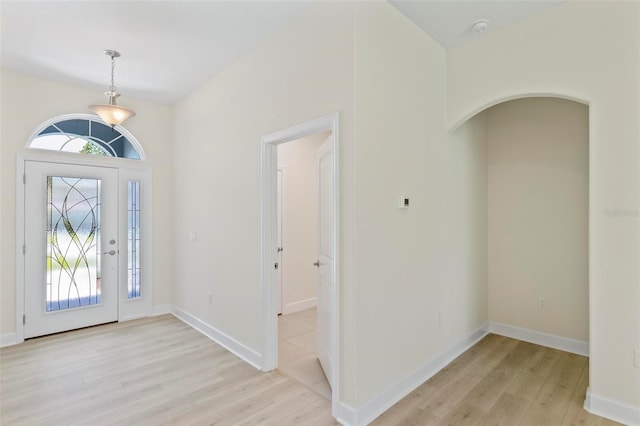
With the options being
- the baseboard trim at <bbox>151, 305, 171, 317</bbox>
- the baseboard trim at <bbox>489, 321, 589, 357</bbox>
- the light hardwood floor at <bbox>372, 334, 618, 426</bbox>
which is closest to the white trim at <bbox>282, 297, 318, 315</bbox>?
the baseboard trim at <bbox>151, 305, 171, 317</bbox>

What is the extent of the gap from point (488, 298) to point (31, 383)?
188 inches

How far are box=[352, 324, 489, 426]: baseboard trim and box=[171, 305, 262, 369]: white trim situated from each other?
1.21 metres

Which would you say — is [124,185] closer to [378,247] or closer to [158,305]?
[158,305]

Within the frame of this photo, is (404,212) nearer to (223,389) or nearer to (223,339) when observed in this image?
(223,389)

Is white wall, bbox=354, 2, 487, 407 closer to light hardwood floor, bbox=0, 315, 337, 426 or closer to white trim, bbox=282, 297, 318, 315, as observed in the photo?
light hardwood floor, bbox=0, 315, 337, 426

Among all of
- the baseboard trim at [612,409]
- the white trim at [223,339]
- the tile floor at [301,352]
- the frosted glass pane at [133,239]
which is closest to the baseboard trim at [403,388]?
the tile floor at [301,352]

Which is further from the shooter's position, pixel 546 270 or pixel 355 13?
pixel 546 270

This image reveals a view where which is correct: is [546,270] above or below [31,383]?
above

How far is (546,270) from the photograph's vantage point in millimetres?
3662

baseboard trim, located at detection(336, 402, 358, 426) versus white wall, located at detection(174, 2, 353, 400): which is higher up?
white wall, located at detection(174, 2, 353, 400)

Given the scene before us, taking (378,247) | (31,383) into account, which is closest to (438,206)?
(378,247)

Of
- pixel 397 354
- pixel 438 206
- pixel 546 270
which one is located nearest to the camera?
pixel 397 354

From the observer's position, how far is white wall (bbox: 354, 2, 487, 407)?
234cm

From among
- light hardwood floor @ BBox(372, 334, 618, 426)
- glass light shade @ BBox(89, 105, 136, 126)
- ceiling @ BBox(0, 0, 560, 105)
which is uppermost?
ceiling @ BBox(0, 0, 560, 105)
